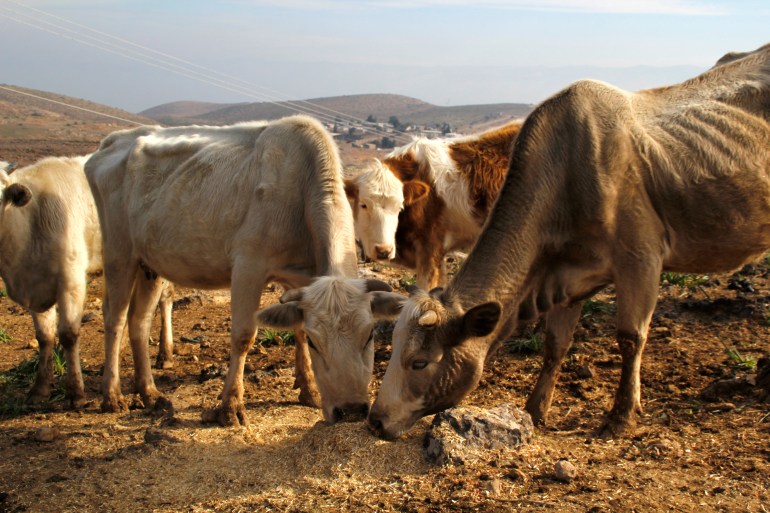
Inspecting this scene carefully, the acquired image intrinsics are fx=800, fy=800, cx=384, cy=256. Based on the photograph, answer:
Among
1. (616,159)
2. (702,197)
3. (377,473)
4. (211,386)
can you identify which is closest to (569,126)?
(616,159)

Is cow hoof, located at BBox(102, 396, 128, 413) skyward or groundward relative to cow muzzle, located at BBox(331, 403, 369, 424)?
groundward

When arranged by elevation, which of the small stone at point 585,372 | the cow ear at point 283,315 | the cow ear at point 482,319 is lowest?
the small stone at point 585,372

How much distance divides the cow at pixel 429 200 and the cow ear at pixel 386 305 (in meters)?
3.33

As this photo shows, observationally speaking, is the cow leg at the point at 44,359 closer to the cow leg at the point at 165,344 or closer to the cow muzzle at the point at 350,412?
the cow leg at the point at 165,344

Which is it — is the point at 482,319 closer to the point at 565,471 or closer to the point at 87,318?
the point at 565,471

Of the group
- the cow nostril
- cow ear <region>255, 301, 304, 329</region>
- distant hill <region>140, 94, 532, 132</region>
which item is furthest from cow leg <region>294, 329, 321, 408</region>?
distant hill <region>140, 94, 532, 132</region>

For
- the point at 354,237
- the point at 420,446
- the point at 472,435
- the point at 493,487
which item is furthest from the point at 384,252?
the point at 493,487

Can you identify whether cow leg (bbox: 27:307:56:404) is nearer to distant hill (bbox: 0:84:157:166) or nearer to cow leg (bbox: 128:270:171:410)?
cow leg (bbox: 128:270:171:410)

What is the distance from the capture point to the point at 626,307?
581 cm

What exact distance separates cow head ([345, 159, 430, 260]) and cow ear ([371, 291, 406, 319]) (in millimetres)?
3341

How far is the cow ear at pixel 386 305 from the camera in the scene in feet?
18.9

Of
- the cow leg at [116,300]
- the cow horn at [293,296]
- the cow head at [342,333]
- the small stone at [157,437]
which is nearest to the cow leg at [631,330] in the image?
the cow head at [342,333]

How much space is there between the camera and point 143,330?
802cm

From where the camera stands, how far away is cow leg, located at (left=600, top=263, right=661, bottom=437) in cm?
574
